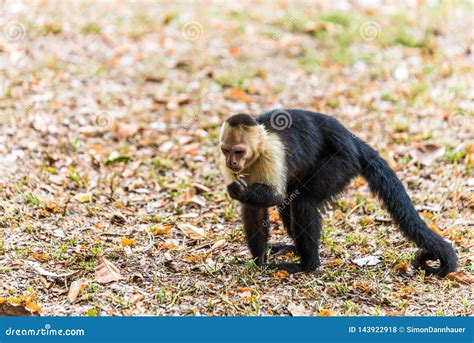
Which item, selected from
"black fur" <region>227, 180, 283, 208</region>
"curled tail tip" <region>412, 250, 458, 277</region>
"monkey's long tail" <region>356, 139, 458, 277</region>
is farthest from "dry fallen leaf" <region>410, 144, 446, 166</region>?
"black fur" <region>227, 180, 283, 208</region>

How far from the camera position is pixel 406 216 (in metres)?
5.19

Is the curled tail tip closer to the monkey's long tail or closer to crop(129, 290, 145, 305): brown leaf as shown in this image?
the monkey's long tail

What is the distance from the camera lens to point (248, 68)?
9461 millimetres

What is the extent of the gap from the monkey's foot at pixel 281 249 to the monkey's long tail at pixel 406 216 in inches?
34.5

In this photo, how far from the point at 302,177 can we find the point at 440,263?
1.26 meters

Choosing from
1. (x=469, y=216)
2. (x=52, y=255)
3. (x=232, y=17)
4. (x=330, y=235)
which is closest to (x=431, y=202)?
(x=469, y=216)

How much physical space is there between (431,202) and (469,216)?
0.41 metres

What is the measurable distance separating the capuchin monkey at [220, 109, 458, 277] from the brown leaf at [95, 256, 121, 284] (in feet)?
3.54

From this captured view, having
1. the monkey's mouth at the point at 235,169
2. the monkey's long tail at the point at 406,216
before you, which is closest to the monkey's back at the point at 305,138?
the monkey's long tail at the point at 406,216

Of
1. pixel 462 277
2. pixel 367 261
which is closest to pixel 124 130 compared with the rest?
pixel 367 261

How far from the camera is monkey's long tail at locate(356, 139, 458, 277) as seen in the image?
504cm

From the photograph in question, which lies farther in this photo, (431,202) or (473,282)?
(431,202)

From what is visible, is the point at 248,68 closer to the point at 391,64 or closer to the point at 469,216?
the point at 391,64

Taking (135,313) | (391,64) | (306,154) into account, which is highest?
(391,64)
